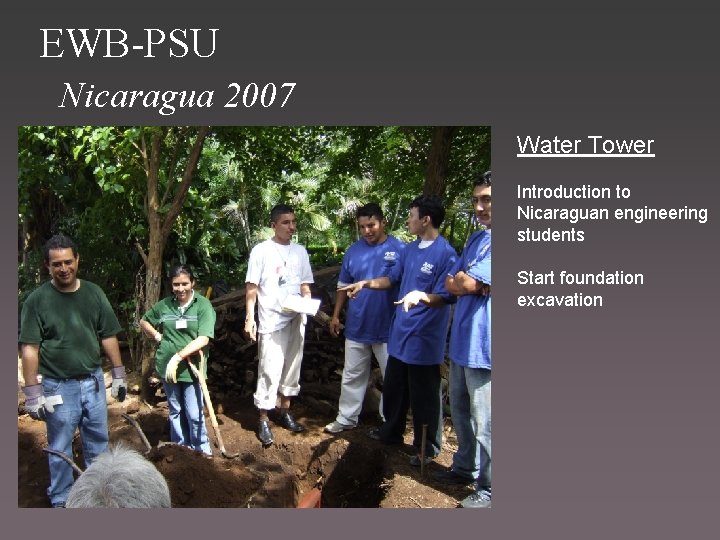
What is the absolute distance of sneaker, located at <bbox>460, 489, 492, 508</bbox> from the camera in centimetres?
397

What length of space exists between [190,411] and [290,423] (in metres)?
1.07

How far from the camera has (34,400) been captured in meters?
4.00

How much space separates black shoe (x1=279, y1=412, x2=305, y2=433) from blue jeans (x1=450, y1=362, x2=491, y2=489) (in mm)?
1735

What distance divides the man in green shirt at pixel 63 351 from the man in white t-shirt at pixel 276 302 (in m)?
1.28

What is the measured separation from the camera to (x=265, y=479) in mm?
4703

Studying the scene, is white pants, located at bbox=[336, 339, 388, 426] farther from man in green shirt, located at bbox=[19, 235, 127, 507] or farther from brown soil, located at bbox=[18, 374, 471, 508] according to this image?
man in green shirt, located at bbox=[19, 235, 127, 507]

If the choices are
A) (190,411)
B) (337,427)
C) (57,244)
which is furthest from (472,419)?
(57,244)

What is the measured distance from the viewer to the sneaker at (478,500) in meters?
3.97

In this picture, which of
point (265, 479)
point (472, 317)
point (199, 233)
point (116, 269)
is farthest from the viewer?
point (199, 233)

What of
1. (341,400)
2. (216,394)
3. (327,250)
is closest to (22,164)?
(216,394)

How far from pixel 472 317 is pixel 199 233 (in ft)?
20.9

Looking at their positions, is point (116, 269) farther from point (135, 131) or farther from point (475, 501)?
point (475, 501)

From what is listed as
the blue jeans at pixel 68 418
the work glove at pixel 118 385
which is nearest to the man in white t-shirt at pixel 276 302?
the work glove at pixel 118 385

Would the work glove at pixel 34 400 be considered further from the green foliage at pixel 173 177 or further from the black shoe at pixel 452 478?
the black shoe at pixel 452 478
